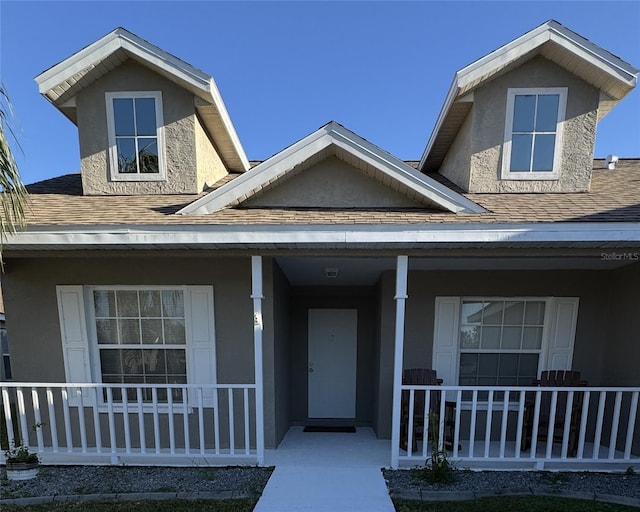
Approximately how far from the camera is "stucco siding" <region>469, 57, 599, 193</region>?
185 inches

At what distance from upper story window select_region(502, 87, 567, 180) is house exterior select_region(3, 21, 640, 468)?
3cm

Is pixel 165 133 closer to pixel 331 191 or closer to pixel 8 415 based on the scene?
pixel 331 191

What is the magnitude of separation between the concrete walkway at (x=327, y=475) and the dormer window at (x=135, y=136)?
451cm

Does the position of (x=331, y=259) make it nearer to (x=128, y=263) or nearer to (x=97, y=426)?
(x=128, y=263)

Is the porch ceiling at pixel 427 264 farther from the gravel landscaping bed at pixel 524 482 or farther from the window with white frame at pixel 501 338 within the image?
the gravel landscaping bed at pixel 524 482

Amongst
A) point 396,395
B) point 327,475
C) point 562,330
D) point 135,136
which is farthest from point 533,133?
point 135,136

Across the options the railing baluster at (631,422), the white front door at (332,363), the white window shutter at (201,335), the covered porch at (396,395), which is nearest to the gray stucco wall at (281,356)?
the covered porch at (396,395)

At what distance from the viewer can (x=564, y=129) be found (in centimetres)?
473

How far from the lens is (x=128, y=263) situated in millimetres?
4566

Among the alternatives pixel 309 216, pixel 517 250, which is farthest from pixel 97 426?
pixel 517 250

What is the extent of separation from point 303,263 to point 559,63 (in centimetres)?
468

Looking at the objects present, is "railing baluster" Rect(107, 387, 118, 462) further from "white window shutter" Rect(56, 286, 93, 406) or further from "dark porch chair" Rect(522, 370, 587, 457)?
"dark porch chair" Rect(522, 370, 587, 457)

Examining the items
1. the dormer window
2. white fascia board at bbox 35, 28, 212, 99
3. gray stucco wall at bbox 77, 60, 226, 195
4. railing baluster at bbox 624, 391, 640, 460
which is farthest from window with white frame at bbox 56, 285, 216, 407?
railing baluster at bbox 624, 391, 640, 460

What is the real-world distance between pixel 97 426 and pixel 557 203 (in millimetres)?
6643
